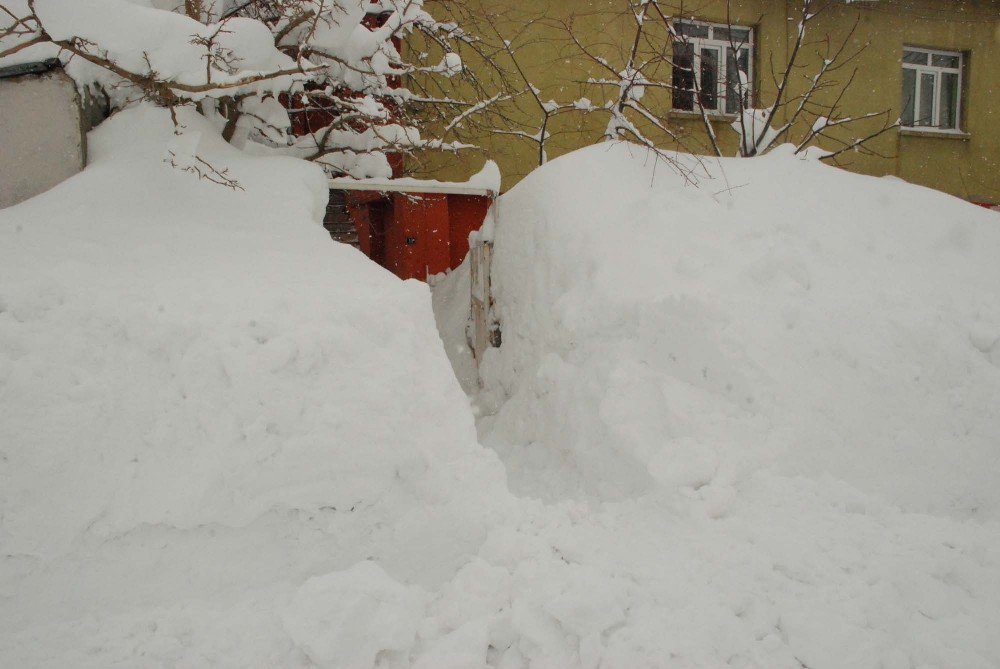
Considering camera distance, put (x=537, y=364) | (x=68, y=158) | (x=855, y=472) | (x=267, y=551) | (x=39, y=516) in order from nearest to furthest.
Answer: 1. (x=39, y=516)
2. (x=267, y=551)
3. (x=855, y=472)
4. (x=68, y=158)
5. (x=537, y=364)

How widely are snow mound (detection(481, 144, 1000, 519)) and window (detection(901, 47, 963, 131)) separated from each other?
7.15 m

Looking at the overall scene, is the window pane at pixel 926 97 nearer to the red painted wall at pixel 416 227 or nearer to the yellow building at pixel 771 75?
the yellow building at pixel 771 75

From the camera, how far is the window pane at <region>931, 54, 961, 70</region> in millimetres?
10145

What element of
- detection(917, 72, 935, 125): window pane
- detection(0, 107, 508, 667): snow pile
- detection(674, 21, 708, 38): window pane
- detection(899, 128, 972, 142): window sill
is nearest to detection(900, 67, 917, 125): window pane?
detection(917, 72, 935, 125): window pane

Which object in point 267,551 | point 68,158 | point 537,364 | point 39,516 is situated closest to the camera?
point 39,516

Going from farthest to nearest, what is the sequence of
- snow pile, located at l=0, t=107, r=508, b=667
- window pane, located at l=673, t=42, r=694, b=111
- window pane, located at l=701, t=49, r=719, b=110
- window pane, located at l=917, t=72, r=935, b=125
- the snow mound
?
window pane, located at l=917, t=72, r=935, b=125 < window pane, located at l=701, t=49, r=719, b=110 < window pane, located at l=673, t=42, r=694, b=111 < the snow mound < snow pile, located at l=0, t=107, r=508, b=667

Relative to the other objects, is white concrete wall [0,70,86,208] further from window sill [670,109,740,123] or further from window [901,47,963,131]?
window [901,47,963,131]

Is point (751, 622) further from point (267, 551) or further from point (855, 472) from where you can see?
point (267, 551)

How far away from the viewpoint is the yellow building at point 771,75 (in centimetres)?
812

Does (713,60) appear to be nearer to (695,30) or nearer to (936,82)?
(695,30)

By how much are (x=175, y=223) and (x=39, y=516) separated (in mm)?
1758

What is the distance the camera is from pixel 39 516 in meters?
2.29

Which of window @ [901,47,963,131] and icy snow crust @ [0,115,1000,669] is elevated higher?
window @ [901,47,963,131]

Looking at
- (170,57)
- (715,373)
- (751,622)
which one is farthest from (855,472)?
(170,57)
